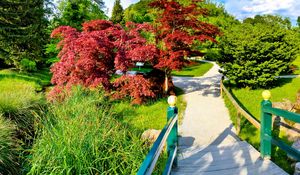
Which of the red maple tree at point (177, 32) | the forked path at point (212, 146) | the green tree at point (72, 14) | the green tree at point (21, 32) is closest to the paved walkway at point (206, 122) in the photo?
the forked path at point (212, 146)

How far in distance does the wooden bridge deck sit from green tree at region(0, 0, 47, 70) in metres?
15.1

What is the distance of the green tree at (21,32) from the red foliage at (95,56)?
30.3ft

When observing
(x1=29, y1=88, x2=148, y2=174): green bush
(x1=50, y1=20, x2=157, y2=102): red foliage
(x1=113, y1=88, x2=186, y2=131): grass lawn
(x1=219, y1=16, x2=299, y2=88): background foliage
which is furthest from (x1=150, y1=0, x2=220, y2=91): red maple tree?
(x1=29, y1=88, x2=148, y2=174): green bush

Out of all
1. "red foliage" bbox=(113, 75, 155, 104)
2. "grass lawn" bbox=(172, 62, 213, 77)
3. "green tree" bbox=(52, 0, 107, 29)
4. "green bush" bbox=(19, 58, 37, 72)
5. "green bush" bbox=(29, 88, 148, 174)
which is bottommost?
"green bush" bbox=(29, 88, 148, 174)

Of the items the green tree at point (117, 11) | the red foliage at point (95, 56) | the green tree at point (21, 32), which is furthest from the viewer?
the green tree at point (117, 11)

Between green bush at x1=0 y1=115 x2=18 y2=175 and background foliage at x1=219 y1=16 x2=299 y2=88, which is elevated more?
background foliage at x1=219 y1=16 x2=299 y2=88

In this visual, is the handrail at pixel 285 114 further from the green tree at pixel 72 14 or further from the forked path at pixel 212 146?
the green tree at pixel 72 14

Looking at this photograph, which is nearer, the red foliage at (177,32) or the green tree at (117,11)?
the red foliage at (177,32)

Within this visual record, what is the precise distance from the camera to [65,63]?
356 inches

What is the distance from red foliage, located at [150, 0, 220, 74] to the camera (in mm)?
9766

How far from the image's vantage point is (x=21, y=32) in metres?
18.0

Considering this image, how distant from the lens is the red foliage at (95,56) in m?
8.92

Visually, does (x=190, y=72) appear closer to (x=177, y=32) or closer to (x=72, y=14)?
(x=72, y=14)

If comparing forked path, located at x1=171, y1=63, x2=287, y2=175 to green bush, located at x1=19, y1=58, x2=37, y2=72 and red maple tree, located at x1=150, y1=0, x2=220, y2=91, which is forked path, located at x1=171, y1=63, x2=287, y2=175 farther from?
green bush, located at x1=19, y1=58, x2=37, y2=72
